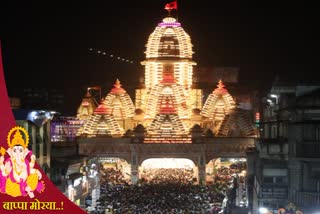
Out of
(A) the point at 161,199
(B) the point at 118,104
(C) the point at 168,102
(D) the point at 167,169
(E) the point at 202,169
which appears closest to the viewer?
(A) the point at 161,199

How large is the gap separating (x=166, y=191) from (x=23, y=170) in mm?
15672

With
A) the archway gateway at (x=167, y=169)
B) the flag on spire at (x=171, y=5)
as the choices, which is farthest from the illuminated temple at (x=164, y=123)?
the flag on spire at (x=171, y=5)

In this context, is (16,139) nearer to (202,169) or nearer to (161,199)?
(161,199)

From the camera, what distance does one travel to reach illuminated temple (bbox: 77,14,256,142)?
6159 cm

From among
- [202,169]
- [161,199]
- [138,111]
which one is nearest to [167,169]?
[202,169]

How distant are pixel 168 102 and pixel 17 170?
36.2m

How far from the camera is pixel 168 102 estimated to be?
61250 millimetres

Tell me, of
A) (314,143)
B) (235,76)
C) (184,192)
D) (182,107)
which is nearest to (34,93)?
(235,76)

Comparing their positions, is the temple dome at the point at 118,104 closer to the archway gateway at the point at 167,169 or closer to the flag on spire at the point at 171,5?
the archway gateway at the point at 167,169

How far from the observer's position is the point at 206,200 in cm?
3741

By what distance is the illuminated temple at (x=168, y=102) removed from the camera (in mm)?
61594

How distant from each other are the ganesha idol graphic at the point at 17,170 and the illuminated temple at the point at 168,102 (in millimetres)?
34816

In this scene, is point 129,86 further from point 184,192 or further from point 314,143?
point 314,143

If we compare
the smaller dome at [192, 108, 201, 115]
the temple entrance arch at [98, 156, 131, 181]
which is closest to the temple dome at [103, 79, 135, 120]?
the smaller dome at [192, 108, 201, 115]
